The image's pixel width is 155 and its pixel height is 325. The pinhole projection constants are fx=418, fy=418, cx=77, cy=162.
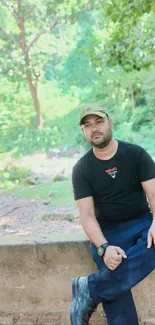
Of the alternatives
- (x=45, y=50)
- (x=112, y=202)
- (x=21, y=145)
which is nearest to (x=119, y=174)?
(x=112, y=202)

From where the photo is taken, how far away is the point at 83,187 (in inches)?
83.4

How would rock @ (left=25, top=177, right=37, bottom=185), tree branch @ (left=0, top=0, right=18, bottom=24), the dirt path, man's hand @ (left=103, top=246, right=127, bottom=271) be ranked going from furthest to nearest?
tree branch @ (left=0, top=0, right=18, bottom=24) < rock @ (left=25, top=177, right=37, bottom=185) < the dirt path < man's hand @ (left=103, top=246, right=127, bottom=271)

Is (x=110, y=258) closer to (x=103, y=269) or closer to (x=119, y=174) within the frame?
(x=103, y=269)

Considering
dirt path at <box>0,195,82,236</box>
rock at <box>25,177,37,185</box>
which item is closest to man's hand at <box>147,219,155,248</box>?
dirt path at <box>0,195,82,236</box>

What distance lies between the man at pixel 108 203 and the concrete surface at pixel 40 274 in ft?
1.01

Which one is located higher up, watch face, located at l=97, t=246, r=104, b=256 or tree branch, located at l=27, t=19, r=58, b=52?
tree branch, located at l=27, t=19, r=58, b=52

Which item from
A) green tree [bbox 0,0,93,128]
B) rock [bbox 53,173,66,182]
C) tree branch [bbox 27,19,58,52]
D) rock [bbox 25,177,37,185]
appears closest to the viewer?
rock [bbox 25,177,37,185]

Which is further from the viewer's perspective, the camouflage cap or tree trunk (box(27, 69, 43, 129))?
tree trunk (box(27, 69, 43, 129))

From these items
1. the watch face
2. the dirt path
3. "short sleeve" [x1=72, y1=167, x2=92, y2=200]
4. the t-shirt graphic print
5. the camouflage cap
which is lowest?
the dirt path

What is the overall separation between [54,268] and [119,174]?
75 centimetres

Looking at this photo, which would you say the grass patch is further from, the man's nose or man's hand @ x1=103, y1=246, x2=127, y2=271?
man's hand @ x1=103, y1=246, x2=127, y2=271

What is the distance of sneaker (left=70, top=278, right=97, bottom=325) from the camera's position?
80.8 inches

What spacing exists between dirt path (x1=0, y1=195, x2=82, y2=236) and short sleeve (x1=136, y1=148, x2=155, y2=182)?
4.16 m

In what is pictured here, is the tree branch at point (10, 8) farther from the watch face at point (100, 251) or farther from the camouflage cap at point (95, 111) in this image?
the watch face at point (100, 251)
